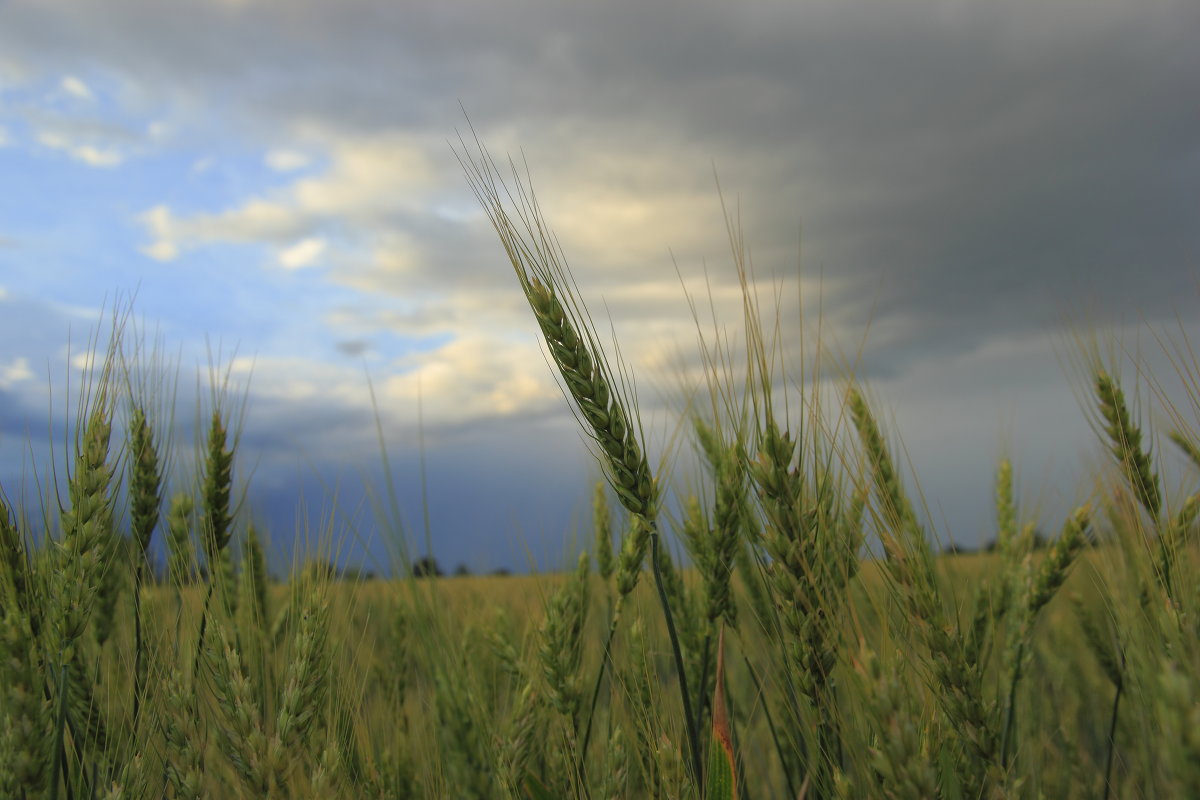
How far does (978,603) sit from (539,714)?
1782 millimetres

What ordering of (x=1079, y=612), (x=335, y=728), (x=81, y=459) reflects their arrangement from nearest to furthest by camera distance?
(x=81, y=459) < (x=335, y=728) < (x=1079, y=612)

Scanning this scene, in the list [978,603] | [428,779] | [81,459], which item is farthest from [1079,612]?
[81,459]

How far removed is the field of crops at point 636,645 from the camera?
67.2 inches

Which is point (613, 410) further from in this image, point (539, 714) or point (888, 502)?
point (539, 714)

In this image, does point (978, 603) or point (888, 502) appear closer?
point (888, 502)

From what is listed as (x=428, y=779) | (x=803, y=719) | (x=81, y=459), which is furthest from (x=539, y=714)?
(x=81, y=459)

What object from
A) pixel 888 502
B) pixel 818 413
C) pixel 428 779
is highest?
pixel 818 413

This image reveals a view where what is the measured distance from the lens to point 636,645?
96.3 inches

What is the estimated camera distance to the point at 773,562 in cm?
177

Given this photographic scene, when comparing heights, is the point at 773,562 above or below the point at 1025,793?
above

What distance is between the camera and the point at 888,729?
1.51 m

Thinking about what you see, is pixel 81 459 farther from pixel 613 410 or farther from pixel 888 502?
pixel 888 502

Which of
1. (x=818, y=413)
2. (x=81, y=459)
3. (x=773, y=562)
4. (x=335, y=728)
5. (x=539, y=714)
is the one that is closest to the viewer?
(x=773, y=562)

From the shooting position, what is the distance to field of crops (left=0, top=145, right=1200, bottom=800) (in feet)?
5.60
